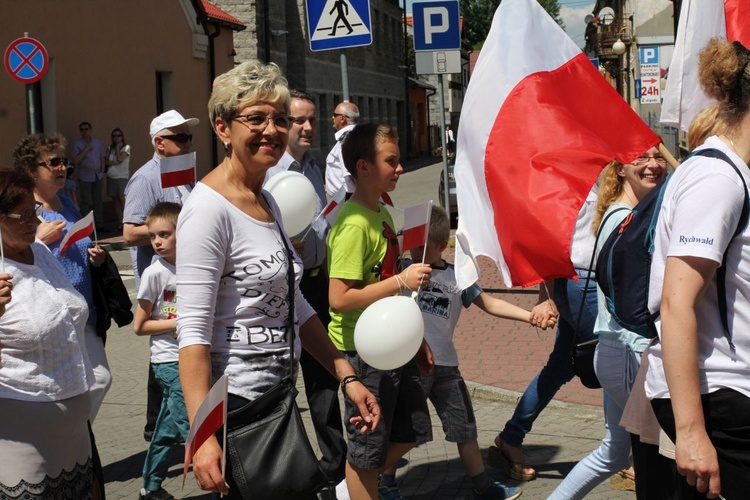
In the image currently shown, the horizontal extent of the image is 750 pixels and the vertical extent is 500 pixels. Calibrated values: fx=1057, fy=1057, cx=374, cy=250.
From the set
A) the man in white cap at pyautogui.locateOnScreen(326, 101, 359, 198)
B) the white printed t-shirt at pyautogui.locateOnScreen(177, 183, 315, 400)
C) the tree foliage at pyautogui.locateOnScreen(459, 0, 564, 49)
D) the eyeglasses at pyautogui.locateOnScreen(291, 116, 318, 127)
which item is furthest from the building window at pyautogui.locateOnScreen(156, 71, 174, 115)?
the tree foliage at pyautogui.locateOnScreen(459, 0, 564, 49)

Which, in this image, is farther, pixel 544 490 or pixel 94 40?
pixel 94 40

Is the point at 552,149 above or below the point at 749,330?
above

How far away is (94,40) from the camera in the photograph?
22.4m

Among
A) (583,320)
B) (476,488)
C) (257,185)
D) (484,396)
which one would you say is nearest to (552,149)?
(583,320)

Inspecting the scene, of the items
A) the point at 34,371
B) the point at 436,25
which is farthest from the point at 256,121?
the point at 436,25

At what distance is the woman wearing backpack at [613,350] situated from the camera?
4395 millimetres

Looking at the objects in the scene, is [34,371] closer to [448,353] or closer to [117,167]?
[448,353]

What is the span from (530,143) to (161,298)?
95.8 inches

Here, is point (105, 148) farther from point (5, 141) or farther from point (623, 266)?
point (623, 266)

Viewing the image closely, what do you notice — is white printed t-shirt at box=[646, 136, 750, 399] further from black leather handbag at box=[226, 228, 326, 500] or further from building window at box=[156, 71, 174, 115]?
building window at box=[156, 71, 174, 115]

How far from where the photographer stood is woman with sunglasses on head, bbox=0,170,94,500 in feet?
12.5

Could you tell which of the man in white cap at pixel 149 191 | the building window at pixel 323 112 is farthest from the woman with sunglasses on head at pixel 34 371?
the building window at pixel 323 112

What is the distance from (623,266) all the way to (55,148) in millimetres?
3469

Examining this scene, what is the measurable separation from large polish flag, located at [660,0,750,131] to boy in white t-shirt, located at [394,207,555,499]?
4.25ft
